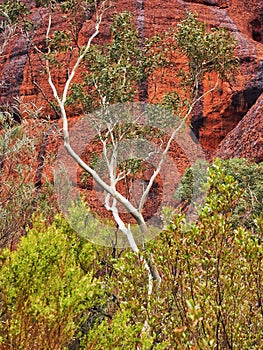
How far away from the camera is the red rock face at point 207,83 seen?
920 inches

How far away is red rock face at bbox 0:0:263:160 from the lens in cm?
2336

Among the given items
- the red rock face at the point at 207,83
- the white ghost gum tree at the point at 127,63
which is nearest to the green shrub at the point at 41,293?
the white ghost gum tree at the point at 127,63

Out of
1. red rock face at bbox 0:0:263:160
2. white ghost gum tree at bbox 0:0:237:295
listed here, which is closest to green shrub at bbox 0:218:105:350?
white ghost gum tree at bbox 0:0:237:295

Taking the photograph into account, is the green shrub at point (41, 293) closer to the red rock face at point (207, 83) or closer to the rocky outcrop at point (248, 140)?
the rocky outcrop at point (248, 140)

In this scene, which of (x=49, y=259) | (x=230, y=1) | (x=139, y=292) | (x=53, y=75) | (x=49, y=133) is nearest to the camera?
(x=139, y=292)

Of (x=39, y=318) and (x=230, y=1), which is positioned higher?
(x=230, y=1)

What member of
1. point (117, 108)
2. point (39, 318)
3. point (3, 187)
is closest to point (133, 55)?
point (117, 108)

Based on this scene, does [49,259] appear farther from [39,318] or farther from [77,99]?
[77,99]

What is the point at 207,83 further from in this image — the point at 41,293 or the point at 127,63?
the point at 41,293

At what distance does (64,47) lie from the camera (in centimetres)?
1265

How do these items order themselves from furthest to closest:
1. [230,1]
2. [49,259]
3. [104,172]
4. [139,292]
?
[230,1] < [104,172] < [49,259] < [139,292]

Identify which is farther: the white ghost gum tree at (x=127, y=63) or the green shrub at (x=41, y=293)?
the white ghost gum tree at (x=127, y=63)

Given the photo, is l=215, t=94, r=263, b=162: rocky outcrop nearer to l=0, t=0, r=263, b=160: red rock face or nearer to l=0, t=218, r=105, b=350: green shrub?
l=0, t=0, r=263, b=160: red rock face

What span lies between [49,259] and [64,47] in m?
8.78
